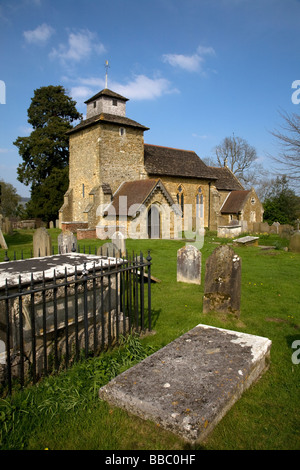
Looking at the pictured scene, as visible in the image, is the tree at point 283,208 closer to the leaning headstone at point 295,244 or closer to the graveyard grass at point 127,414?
the leaning headstone at point 295,244

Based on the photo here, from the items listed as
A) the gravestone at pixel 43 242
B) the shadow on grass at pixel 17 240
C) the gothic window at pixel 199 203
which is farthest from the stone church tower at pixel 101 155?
the gravestone at pixel 43 242

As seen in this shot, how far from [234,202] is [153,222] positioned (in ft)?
41.1

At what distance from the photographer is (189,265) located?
29.3 ft

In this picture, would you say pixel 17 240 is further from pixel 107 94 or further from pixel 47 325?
pixel 47 325

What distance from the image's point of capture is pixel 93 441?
2730mm

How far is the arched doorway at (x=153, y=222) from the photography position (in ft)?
75.7

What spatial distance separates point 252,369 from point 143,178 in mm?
23434

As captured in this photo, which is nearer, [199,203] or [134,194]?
[134,194]

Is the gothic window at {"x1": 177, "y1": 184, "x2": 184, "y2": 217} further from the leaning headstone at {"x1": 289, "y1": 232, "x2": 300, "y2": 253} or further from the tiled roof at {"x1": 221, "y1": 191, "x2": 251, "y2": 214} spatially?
the leaning headstone at {"x1": 289, "y1": 232, "x2": 300, "y2": 253}

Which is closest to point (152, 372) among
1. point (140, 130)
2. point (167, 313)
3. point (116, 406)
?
point (116, 406)

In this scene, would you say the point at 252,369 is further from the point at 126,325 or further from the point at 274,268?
the point at 274,268

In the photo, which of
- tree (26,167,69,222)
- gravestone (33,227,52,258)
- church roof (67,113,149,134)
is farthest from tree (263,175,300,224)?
gravestone (33,227,52,258)

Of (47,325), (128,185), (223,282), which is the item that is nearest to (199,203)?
(128,185)

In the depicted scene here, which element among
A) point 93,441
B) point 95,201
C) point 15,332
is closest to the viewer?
point 93,441
